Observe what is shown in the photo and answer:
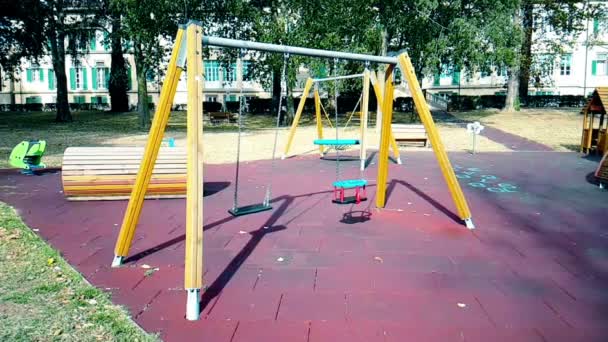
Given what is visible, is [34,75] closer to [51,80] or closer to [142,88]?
[51,80]

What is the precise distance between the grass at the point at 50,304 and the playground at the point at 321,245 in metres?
0.14

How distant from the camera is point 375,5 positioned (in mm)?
24969

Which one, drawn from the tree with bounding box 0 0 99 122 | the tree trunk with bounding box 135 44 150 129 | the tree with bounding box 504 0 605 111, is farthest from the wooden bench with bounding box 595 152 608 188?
the tree with bounding box 504 0 605 111

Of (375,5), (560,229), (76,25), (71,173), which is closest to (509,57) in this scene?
(375,5)

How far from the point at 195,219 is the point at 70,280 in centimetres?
139

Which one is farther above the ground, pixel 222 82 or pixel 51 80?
pixel 51 80

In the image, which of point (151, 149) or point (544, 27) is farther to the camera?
point (544, 27)

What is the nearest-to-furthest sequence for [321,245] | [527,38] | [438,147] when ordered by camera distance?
[321,245], [438,147], [527,38]

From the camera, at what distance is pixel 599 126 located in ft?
48.1

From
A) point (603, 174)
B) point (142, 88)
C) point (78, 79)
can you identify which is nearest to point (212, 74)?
point (78, 79)

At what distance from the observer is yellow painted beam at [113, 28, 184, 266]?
4.38 m

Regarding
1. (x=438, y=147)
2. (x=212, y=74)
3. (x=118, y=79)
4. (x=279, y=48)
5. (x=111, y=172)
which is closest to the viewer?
(x=279, y=48)

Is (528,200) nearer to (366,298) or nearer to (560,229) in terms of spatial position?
(560,229)

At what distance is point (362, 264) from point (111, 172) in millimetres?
4535
